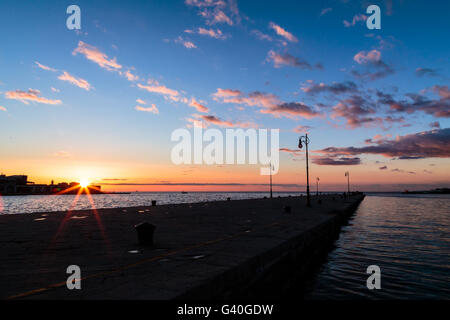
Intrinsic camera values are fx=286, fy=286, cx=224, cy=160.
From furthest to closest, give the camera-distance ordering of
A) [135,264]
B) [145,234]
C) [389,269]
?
[389,269] < [145,234] < [135,264]

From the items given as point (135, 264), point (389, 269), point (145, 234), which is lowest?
point (389, 269)

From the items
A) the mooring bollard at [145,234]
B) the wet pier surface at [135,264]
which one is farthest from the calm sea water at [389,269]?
the mooring bollard at [145,234]

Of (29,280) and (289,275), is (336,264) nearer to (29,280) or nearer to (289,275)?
(289,275)

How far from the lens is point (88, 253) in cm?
867

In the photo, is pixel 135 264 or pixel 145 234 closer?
pixel 135 264

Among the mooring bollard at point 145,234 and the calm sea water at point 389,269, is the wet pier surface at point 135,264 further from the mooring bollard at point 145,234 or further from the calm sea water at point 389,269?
the calm sea water at point 389,269

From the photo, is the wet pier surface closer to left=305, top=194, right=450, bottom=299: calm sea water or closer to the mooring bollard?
the mooring bollard

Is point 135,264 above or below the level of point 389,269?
above

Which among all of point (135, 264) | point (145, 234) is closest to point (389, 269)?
point (145, 234)

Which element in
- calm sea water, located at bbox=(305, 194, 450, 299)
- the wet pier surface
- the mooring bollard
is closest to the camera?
the wet pier surface

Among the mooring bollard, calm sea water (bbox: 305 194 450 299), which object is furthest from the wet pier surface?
calm sea water (bbox: 305 194 450 299)

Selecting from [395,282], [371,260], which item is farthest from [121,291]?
[371,260]

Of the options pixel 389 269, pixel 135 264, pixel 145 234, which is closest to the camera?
pixel 135 264

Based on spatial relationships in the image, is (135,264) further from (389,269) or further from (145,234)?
(389,269)
